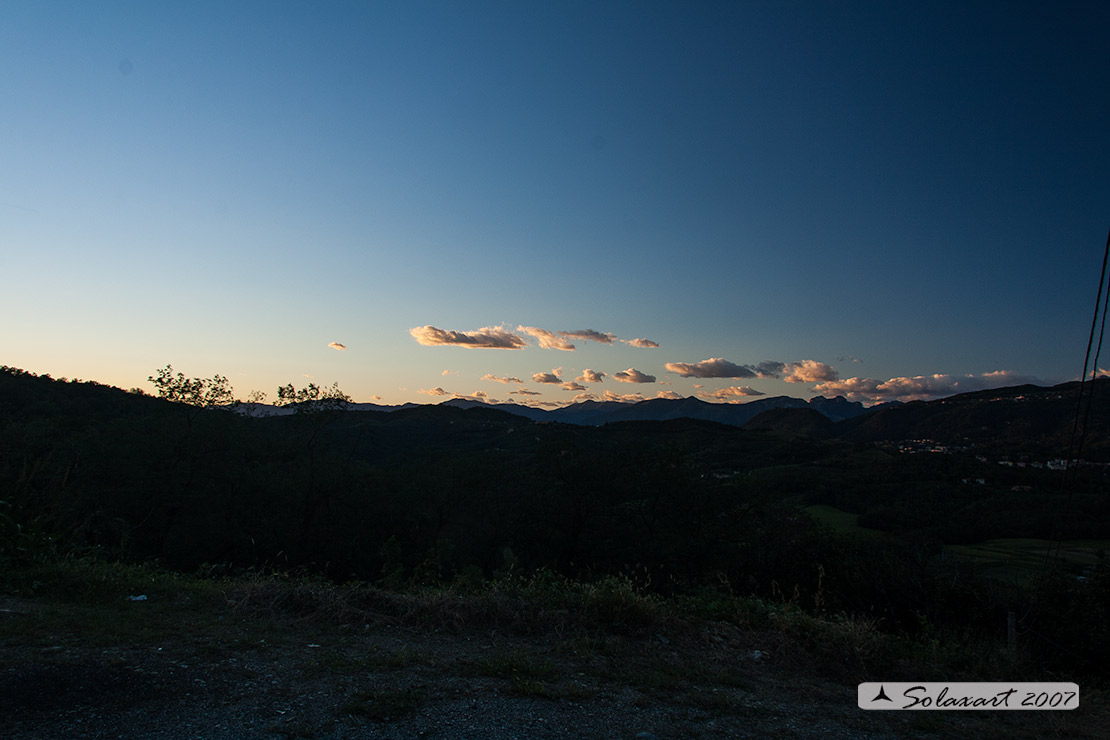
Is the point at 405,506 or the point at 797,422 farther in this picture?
the point at 797,422

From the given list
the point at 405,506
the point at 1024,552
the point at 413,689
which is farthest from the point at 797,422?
the point at 413,689

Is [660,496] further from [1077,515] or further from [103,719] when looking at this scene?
[1077,515]

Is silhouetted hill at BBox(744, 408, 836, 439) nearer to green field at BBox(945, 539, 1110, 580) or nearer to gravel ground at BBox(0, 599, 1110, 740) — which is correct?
green field at BBox(945, 539, 1110, 580)

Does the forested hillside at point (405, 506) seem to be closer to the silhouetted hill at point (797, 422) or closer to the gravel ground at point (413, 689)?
the gravel ground at point (413, 689)

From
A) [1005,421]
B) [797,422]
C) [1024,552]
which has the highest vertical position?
[1005,421]

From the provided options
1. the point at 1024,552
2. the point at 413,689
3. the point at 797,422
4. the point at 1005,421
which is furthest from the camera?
the point at 797,422

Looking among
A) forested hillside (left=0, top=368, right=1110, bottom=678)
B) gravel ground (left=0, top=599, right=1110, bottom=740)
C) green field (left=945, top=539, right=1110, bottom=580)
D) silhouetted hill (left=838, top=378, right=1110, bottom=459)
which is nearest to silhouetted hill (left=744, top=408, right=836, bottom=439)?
silhouetted hill (left=838, top=378, right=1110, bottom=459)

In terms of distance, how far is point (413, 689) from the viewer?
13.4 feet

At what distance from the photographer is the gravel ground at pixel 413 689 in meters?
3.50

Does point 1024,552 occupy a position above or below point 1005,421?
below

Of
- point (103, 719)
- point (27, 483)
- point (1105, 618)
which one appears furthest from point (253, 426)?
point (1105, 618)

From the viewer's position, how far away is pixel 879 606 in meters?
8.42

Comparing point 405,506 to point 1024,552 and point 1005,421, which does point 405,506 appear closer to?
point 1024,552

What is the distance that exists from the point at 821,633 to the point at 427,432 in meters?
91.7
